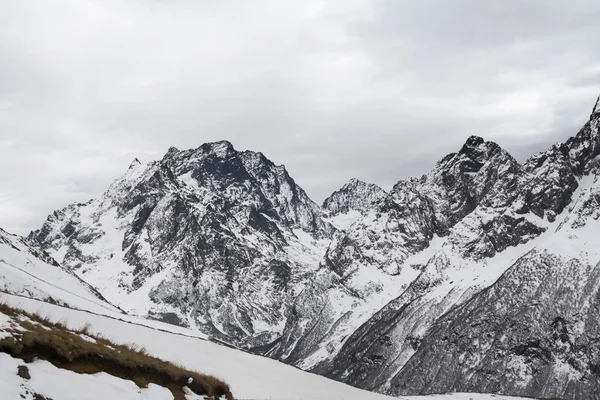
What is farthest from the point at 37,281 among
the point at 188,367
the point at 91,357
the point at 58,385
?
the point at 58,385

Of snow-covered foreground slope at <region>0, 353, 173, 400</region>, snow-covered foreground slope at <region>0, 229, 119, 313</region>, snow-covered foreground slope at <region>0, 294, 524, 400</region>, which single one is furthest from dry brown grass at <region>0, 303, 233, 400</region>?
snow-covered foreground slope at <region>0, 229, 119, 313</region>

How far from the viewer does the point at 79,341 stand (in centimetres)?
2012

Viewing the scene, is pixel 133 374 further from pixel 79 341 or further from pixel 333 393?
pixel 333 393

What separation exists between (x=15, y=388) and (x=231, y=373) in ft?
58.8

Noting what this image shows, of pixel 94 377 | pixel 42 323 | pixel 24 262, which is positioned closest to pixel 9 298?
pixel 42 323

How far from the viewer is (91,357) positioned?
1961 cm

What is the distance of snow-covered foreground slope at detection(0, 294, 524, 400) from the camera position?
1759cm

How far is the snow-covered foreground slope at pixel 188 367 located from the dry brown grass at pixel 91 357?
19.6 inches

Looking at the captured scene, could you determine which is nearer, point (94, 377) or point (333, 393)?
point (94, 377)

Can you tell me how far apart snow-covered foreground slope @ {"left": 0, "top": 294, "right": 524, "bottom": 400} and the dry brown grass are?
50 cm

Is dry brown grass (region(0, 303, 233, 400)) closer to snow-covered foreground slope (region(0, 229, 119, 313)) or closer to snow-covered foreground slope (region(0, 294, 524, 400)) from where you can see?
snow-covered foreground slope (region(0, 294, 524, 400))

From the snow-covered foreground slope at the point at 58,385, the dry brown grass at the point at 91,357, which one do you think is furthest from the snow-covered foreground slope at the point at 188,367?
the dry brown grass at the point at 91,357

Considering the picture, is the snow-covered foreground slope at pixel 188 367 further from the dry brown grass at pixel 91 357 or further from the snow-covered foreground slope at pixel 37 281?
the snow-covered foreground slope at pixel 37 281

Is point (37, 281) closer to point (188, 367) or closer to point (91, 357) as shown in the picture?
point (188, 367)
